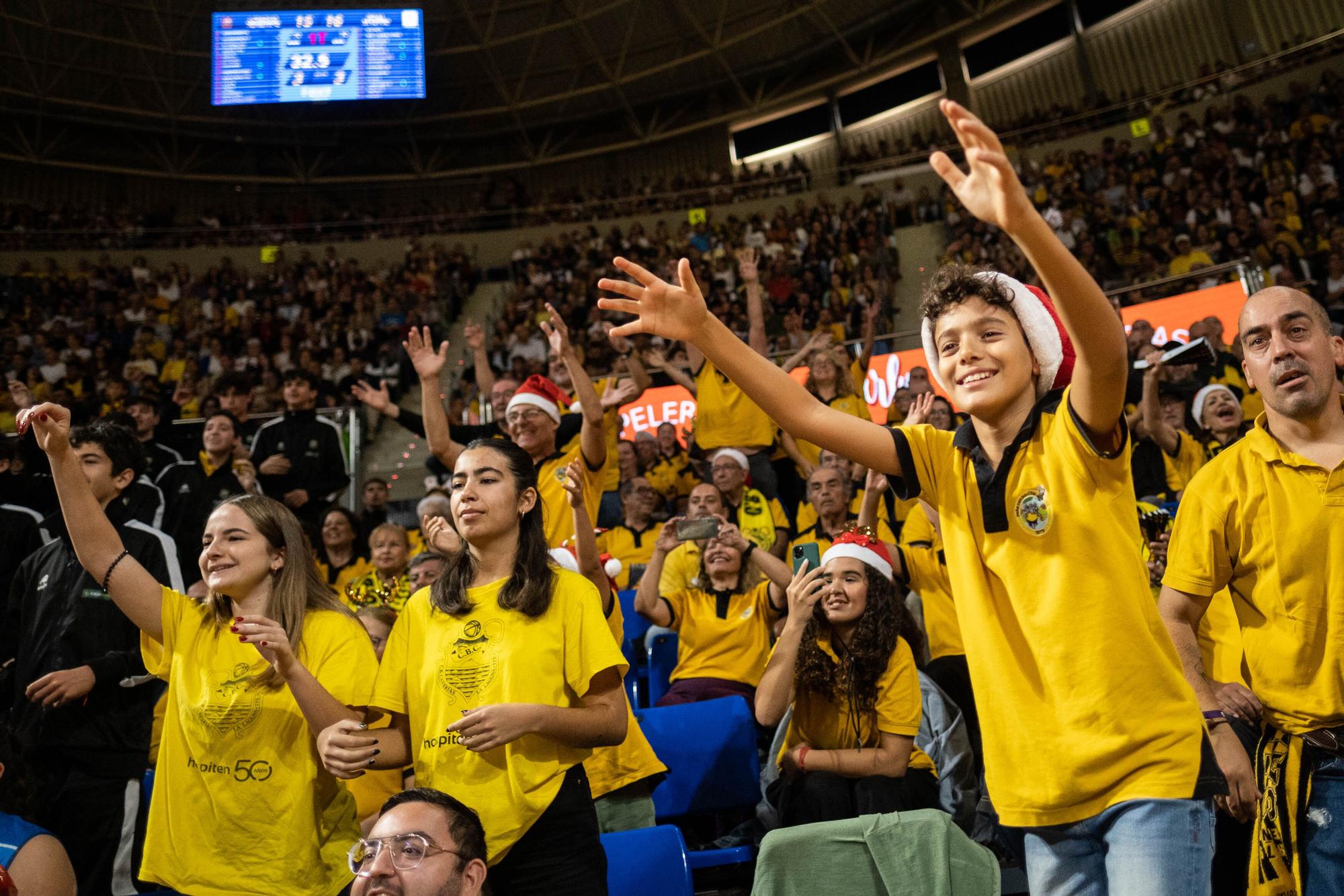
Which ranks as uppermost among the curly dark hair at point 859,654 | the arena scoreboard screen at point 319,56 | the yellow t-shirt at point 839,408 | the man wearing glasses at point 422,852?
the arena scoreboard screen at point 319,56

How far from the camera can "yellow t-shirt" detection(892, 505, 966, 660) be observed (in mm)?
4445

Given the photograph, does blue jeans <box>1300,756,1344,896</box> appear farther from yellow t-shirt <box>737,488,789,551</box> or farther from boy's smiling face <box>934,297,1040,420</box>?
yellow t-shirt <box>737,488,789,551</box>

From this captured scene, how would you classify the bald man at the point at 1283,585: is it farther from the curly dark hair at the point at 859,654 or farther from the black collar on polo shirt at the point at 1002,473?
the curly dark hair at the point at 859,654

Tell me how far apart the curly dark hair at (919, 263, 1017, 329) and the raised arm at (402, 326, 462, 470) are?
2.89 m

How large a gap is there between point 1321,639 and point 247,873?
2.62m

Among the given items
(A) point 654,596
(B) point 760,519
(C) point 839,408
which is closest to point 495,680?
(A) point 654,596

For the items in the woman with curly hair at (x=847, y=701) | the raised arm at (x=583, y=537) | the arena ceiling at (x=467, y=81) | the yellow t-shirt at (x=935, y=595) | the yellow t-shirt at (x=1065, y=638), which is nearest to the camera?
the yellow t-shirt at (x=1065, y=638)

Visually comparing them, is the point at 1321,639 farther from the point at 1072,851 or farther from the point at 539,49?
the point at 539,49

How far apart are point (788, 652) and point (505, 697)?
52.1 inches

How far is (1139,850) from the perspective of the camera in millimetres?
1634

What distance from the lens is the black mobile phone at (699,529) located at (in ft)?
14.7

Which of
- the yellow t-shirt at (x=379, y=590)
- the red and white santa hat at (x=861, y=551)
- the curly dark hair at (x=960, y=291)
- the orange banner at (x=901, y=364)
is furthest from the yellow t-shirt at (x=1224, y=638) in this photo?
the orange banner at (x=901, y=364)

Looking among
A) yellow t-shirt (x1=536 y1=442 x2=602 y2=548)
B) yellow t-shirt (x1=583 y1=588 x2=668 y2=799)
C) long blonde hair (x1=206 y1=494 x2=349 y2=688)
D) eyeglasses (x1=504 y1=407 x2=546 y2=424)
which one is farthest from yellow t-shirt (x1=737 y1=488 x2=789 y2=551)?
long blonde hair (x1=206 y1=494 x2=349 y2=688)

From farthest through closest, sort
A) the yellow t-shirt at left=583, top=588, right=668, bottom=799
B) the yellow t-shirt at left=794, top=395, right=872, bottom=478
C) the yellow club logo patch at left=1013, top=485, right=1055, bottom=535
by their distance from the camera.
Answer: the yellow t-shirt at left=794, top=395, right=872, bottom=478, the yellow t-shirt at left=583, top=588, right=668, bottom=799, the yellow club logo patch at left=1013, top=485, right=1055, bottom=535
